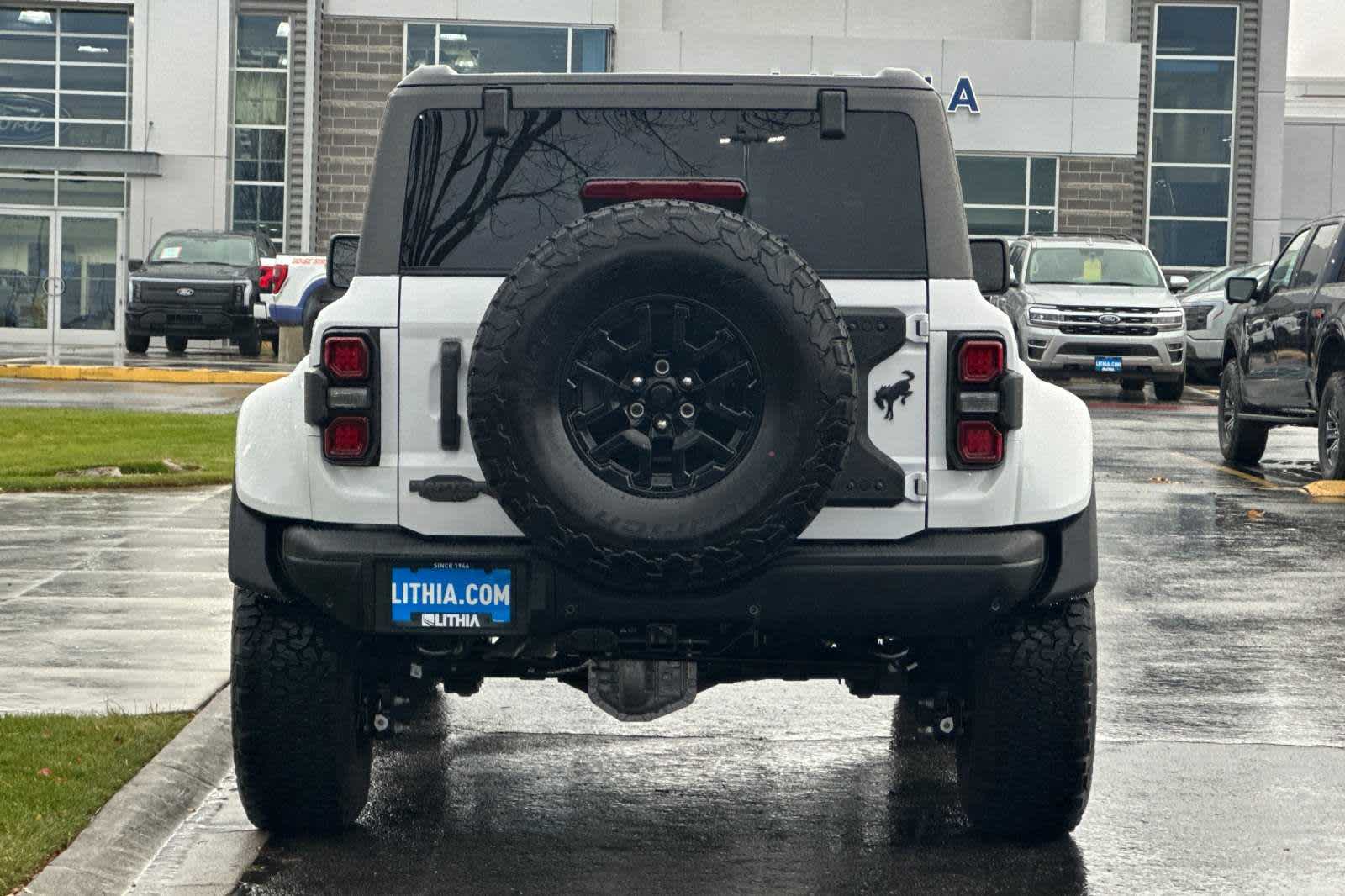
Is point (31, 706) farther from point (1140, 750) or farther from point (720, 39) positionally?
point (720, 39)

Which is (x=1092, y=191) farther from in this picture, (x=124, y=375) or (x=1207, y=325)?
(x=124, y=375)

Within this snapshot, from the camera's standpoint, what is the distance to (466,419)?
5.48 m

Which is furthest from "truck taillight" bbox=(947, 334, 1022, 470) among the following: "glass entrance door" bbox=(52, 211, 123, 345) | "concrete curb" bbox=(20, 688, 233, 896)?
"glass entrance door" bbox=(52, 211, 123, 345)

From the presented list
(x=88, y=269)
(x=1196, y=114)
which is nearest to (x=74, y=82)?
(x=88, y=269)

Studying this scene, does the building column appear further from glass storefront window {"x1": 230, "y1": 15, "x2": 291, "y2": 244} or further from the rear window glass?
the rear window glass

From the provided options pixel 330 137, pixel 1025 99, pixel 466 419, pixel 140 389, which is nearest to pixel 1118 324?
pixel 140 389

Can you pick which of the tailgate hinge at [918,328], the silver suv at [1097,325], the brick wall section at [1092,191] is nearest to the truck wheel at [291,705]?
the tailgate hinge at [918,328]

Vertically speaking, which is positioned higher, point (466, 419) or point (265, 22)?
point (265, 22)

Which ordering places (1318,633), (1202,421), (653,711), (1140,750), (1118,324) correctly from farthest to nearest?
(1118,324) < (1202,421) < (1318,633) < (1140,750) < (653,711)

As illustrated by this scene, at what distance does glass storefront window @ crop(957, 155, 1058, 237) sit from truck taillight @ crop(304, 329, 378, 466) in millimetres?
34322

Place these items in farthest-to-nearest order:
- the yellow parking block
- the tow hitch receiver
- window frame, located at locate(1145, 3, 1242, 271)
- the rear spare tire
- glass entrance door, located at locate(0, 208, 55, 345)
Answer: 1. window frame, located at locate(1145, 3, 1242, 271)
2. glass entrance door, located at locate(0, 208, 55, 345)
3. the yellow parking block
4. the tow hitch receiver
5. the rear spare tire

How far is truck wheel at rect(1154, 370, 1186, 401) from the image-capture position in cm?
2621

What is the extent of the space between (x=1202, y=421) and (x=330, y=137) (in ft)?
66.3

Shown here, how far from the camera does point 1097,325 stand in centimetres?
2517
